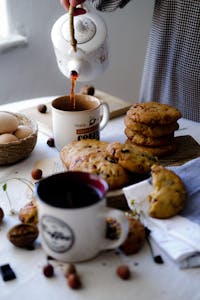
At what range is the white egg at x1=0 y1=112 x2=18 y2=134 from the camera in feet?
3.30

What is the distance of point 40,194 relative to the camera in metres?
0.66

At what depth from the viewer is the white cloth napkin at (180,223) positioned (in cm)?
69

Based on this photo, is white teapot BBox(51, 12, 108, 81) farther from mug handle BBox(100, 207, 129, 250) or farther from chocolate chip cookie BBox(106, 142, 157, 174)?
mug handle BBox(100, 207, 129, 250)

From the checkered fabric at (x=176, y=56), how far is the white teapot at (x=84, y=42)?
0.24 metres

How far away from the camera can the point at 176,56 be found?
1.43 meters

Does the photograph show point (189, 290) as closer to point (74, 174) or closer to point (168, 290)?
point (168, 290)

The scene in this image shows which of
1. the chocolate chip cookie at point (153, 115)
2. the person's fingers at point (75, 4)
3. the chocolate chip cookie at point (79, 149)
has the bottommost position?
the chocolate chip cookie at point (79, 149)

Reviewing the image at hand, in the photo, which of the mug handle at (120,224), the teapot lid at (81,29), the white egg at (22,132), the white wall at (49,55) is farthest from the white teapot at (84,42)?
the white wall at (49,55)

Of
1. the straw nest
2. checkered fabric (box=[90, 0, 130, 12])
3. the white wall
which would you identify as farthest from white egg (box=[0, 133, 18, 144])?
the white wall

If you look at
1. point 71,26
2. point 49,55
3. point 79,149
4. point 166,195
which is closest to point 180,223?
point 166,195

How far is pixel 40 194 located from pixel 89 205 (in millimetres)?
83

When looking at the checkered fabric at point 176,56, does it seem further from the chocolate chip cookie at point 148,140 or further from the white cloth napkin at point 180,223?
the white cloth napkin at point 180,223

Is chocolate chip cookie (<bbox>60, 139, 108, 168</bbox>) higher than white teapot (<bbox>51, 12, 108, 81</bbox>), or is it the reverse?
white teapot (<bbox>51, 12, 108, 81</bbox>)

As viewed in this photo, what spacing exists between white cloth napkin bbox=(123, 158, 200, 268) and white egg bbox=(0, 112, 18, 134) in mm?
348
